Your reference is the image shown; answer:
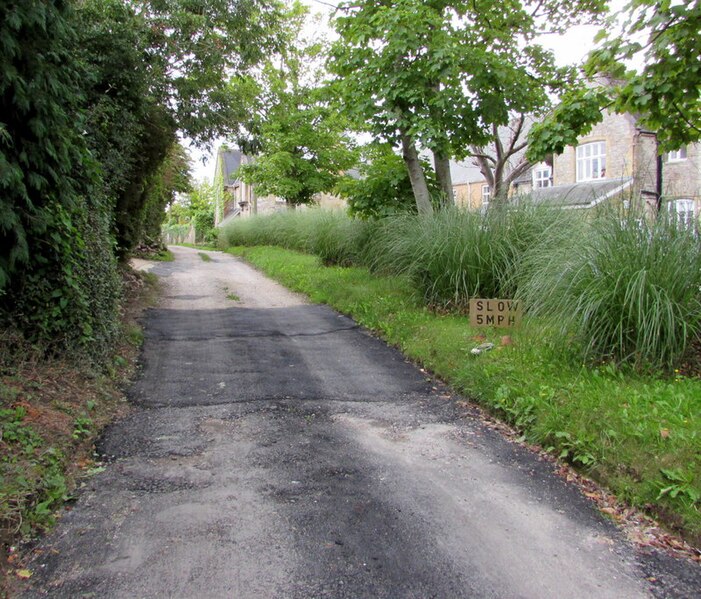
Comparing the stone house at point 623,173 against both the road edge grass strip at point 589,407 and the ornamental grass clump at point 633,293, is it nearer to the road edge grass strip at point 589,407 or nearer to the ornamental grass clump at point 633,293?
the ornamental grass clump at point 633,293

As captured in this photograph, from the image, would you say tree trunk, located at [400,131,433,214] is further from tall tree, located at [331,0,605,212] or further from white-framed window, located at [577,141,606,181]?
white-framed window, located at [577,141,606,181]

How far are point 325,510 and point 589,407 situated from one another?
2.30 metres

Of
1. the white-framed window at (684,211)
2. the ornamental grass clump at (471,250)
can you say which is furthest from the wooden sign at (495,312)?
the white-framed window at (684,211)

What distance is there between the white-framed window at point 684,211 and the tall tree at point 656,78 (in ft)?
3.11

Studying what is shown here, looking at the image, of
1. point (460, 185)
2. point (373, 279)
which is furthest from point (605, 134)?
point (373, 279)

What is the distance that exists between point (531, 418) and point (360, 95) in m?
7.52

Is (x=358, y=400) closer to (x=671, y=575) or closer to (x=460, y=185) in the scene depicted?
(x=671, y=575)

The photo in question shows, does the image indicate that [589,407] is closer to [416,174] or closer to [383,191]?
[416,174]

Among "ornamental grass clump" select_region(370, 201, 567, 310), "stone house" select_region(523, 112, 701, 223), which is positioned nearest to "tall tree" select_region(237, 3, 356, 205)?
"stone house" select_region(523, 112, 701, 223)

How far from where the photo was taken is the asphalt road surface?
115 inches

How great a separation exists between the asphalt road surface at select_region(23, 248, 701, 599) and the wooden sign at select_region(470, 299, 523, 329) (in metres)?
1.43

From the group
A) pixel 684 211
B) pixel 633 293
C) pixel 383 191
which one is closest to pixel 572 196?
pixel 684 211

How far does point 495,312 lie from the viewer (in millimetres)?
7434

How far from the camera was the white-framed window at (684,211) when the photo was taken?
5605 mm
